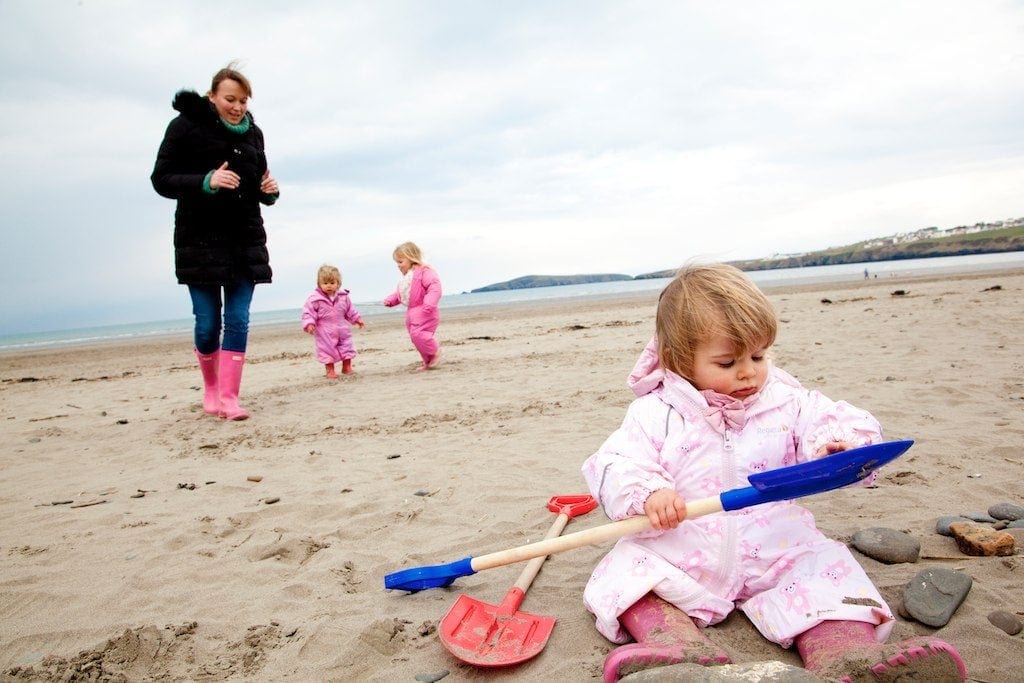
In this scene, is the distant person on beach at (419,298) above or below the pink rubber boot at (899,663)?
above

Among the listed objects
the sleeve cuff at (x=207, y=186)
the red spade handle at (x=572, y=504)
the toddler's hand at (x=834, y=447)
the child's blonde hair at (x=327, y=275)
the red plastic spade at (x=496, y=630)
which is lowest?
the red plastic spade at (x=496, y=630)

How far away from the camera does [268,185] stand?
568 cm

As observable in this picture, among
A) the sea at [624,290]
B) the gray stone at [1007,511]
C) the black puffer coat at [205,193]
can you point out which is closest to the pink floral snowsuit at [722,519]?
the gray stone at [1007,511]

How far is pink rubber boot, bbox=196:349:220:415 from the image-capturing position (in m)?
5.90

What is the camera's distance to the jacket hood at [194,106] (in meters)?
5.13

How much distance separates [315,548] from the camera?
9.70 feet

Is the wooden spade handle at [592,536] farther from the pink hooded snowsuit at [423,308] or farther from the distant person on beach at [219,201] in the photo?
the pink hooded snowsuit at [423,308]

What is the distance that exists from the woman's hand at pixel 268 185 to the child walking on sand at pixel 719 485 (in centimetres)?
449

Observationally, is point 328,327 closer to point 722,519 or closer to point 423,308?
point 423,308

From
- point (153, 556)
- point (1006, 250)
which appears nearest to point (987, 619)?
point (153, 556)

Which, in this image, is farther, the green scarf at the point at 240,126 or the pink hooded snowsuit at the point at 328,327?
the pink hooded snowsuit at the point at 328,327

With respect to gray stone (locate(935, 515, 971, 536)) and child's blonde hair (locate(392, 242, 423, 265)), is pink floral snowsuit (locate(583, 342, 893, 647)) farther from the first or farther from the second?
child's blonde hair (locate(392, 242, 423, 265))

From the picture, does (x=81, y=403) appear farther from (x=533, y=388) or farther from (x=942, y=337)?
(x=942, y=337)

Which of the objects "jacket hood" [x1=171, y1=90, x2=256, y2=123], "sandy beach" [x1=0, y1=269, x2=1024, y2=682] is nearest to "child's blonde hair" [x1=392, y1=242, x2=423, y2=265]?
"sandy beach" [x1=0, y1=269, x2=1024, y2=682]
